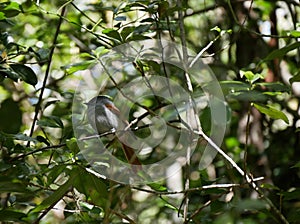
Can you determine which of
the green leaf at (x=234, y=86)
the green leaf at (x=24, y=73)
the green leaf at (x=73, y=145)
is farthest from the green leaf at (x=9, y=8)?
the green leaf at (x=234, y=86)

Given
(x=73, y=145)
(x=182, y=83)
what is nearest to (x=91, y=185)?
(x=73, y=145)

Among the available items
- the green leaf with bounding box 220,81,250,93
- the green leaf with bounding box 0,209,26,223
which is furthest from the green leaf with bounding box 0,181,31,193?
the green leaf with bounding box 220,81,250,93

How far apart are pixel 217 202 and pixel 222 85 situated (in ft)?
0.98

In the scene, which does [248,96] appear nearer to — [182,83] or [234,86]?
[234,86]

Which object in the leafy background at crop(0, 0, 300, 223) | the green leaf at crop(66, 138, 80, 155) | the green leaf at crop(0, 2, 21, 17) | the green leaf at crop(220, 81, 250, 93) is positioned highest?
the green leaf at crop(0, 2, 21, 17)

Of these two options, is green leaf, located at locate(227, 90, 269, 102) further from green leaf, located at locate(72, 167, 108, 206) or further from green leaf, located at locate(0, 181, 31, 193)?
green leaf, located at locate(0, 181, 31, 193)

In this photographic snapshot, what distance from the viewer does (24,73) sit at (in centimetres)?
144

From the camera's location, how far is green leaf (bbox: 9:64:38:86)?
4.69 feet

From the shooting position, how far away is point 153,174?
1616 millimetres

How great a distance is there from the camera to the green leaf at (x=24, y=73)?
143cm

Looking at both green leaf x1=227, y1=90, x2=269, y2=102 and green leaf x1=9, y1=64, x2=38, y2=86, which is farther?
green leaf x1=9, y1=64, x2=38, y2=86

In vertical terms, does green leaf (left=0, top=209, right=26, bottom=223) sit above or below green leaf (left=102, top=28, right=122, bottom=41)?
below

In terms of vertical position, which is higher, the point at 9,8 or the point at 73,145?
the point at 9,8

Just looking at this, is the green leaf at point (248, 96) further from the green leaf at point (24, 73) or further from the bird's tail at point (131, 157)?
the green leaf at point (24, 73)
